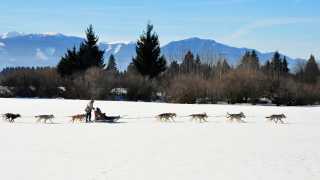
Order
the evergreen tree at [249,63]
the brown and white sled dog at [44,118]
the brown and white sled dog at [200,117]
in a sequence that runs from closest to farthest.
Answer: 1. the brown and white sled dog at [44,118]
2. the brown and white sled dog at [200,117]
3. the evergreen tree at [249,63]

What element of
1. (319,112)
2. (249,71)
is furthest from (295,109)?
(249,71)

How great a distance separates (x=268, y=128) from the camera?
3209 cm

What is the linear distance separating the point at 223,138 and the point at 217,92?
36636 millimetres

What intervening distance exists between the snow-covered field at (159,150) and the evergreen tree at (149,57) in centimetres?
3348

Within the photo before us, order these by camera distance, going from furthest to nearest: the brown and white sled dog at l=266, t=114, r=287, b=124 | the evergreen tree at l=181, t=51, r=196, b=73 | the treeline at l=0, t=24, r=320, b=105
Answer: the evergreen tree at l=181, t=51, r=196, b=73 < the treeline at l=0, t=24, r=320, b=105 < the brown and white sled dog at l=266, t=114, r=287, b=124

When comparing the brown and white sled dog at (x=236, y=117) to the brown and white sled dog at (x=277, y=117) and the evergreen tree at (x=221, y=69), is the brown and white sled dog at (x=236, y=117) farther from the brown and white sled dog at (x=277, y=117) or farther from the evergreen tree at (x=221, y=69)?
the evergreen tree at (x=221, y=69)

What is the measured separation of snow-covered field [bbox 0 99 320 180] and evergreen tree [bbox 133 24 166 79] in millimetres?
33480

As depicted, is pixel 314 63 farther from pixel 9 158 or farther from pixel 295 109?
pixel 9 158

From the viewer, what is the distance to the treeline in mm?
60738

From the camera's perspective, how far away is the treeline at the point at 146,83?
199 feet

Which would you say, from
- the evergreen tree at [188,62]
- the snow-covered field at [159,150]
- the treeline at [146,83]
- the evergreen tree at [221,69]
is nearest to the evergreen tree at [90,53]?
the treeline at [146,83]

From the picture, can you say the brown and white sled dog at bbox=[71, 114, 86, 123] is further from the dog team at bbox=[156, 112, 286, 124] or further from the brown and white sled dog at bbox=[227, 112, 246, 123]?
the brown and white sled dog at bbox=[227, 112, 246, 123]

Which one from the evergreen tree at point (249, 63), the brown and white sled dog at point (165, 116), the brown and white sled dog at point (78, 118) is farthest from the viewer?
the evergreen tree at point (249, 63)

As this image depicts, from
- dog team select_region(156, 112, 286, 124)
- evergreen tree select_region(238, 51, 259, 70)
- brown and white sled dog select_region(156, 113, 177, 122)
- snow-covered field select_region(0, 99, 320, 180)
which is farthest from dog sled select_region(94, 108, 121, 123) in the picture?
evergreen tree select_region(238, 51, 259, 70)
